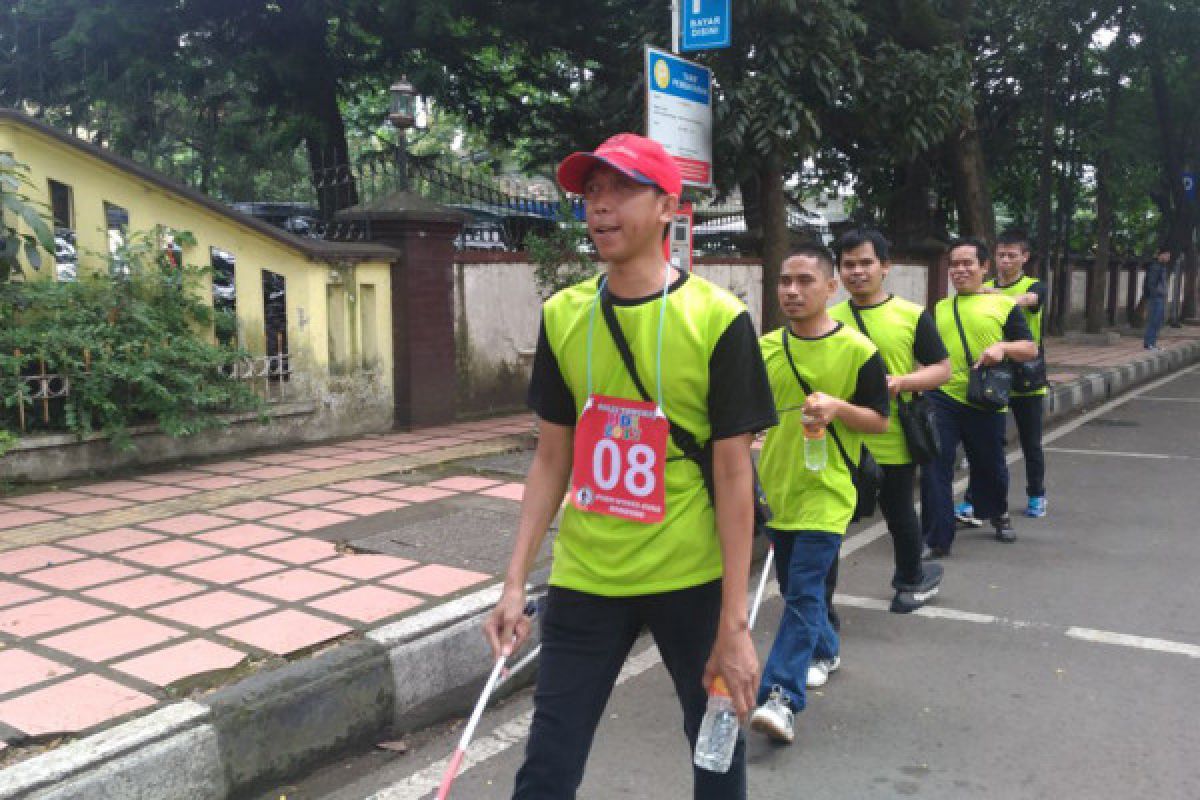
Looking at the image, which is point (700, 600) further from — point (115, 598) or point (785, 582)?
point (115, 598)

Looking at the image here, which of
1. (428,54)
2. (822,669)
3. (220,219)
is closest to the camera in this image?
(822,669)

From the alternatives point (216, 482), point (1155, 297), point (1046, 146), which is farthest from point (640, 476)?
point (1155, 297)

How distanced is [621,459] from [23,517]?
168 inches

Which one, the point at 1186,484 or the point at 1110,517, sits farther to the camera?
the point at 1186,484

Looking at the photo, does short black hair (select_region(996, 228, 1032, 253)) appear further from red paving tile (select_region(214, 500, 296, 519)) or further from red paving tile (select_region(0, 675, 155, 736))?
red paving tile (select_region(0, 675, 155, 736))

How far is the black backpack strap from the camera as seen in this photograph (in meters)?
2.09

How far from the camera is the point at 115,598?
399cm

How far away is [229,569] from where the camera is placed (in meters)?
4.38

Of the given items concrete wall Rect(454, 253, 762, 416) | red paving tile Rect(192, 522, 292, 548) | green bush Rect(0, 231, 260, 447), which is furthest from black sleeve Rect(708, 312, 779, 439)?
concrete wall Rect(454, 253, 762, 416)

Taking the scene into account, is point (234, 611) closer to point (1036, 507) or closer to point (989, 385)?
point (989, 385)

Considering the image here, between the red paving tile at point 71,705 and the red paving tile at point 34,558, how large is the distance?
1.43m

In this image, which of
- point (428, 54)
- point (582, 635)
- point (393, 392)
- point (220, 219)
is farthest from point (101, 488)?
point (428, 54)

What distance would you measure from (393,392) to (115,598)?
421 centimetres

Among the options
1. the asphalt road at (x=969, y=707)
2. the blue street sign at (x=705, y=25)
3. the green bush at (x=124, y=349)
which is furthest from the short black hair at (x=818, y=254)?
the green bush at (x=124, y=349)
